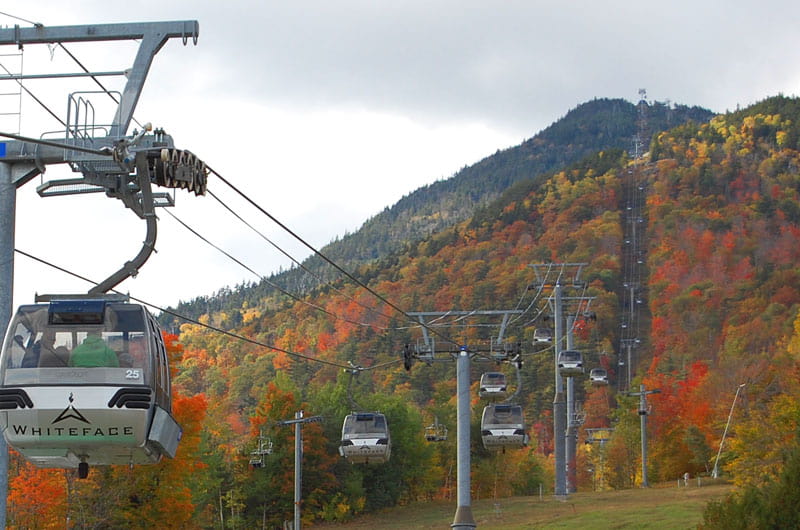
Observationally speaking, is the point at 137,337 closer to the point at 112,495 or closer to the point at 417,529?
the point at 112,495

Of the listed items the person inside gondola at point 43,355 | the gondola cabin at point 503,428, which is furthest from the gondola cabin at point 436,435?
the person inside gondola at point 43,355

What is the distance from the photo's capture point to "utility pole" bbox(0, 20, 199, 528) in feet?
64.5

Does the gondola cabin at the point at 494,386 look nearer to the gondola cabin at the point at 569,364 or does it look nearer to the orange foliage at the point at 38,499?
the gondola cabin at the point at 569,364

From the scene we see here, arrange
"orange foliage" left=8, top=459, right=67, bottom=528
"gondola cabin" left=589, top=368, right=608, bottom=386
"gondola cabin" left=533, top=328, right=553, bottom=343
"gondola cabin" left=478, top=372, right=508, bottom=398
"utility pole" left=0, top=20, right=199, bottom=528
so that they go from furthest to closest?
"gondola cabin" left=589, top=368, right=608, bottom=386, "gondola cabin" left=533, top=328, right=553, bottom=343, "gondola cabin" left=478, top=372, right=508, bottom=398, "orange foliage" left=8, top=459, right=67, bottom=528, "utility pole" left=0, top=20, right=199, bottom=528

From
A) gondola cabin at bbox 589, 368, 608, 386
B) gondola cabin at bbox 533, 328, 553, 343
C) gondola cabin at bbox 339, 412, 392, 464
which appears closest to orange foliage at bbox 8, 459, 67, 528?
gondola cabin at bbox 339, 412, 392, 464

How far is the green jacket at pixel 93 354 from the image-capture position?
2103cm

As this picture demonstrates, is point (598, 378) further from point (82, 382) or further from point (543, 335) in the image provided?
point (82, 382)

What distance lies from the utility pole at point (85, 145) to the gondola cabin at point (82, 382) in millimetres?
672

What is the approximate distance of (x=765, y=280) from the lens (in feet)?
631

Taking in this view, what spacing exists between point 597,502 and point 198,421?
22195 mm

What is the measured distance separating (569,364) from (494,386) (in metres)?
4.64

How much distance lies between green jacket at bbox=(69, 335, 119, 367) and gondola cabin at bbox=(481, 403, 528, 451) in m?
35.1

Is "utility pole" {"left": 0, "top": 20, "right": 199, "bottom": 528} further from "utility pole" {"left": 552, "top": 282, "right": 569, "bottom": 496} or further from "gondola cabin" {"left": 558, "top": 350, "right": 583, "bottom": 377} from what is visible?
"gondola cabin" {"left": 558, "top": 350, "right": 583, "bottom": 377}

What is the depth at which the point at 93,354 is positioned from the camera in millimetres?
21125
